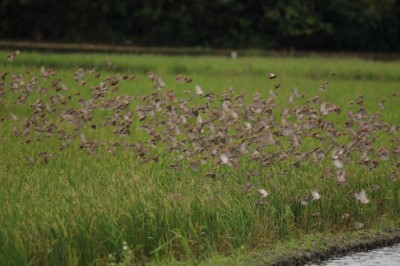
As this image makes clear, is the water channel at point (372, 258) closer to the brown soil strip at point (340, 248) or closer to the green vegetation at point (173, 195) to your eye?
the brown soil strip at point (340, 248)

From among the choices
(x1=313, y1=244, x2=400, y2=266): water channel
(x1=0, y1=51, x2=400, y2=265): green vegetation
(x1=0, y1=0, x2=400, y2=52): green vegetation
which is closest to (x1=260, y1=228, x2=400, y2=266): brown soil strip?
(x1=313, y1=244, x2=400, y2=266): water channel

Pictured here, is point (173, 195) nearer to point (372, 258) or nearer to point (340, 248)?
point (340, 248)

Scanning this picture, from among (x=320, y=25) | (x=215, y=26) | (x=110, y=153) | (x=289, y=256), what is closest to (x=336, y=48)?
(x=320, y=25)

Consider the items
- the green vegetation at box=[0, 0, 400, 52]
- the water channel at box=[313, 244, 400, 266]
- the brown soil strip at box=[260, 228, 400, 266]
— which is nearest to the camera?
the brown soil strip at box=[260, 228, 400, 266]

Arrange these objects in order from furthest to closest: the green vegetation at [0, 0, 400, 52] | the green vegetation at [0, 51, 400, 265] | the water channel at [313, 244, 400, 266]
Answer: the green vegetation at [0, 0, 400, 52]
the water channel at [313, 244, 400, 266]
the green vegetation at [0, 51, 400, 265]

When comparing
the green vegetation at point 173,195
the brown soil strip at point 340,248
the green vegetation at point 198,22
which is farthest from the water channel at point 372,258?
the green vegetation at point 198,22

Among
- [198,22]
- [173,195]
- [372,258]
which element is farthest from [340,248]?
[198,22]

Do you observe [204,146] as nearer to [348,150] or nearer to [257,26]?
[348,150]

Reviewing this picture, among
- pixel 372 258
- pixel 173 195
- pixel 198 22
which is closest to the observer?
pixel 173 195

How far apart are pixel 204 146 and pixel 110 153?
2.17m

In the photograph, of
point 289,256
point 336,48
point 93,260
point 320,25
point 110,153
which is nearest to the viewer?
point 93,260

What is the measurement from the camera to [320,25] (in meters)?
39.5

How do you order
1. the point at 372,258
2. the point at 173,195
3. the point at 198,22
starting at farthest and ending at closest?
the point at 198,22 < the point at 372,258 < the point at 173,195

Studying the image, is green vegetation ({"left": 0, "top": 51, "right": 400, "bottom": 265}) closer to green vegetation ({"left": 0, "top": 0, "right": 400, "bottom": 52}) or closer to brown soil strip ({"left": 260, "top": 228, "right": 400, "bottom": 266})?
brown soil strip ({"left": 260, "top": 228, "right": 400, "bottom": 266})
